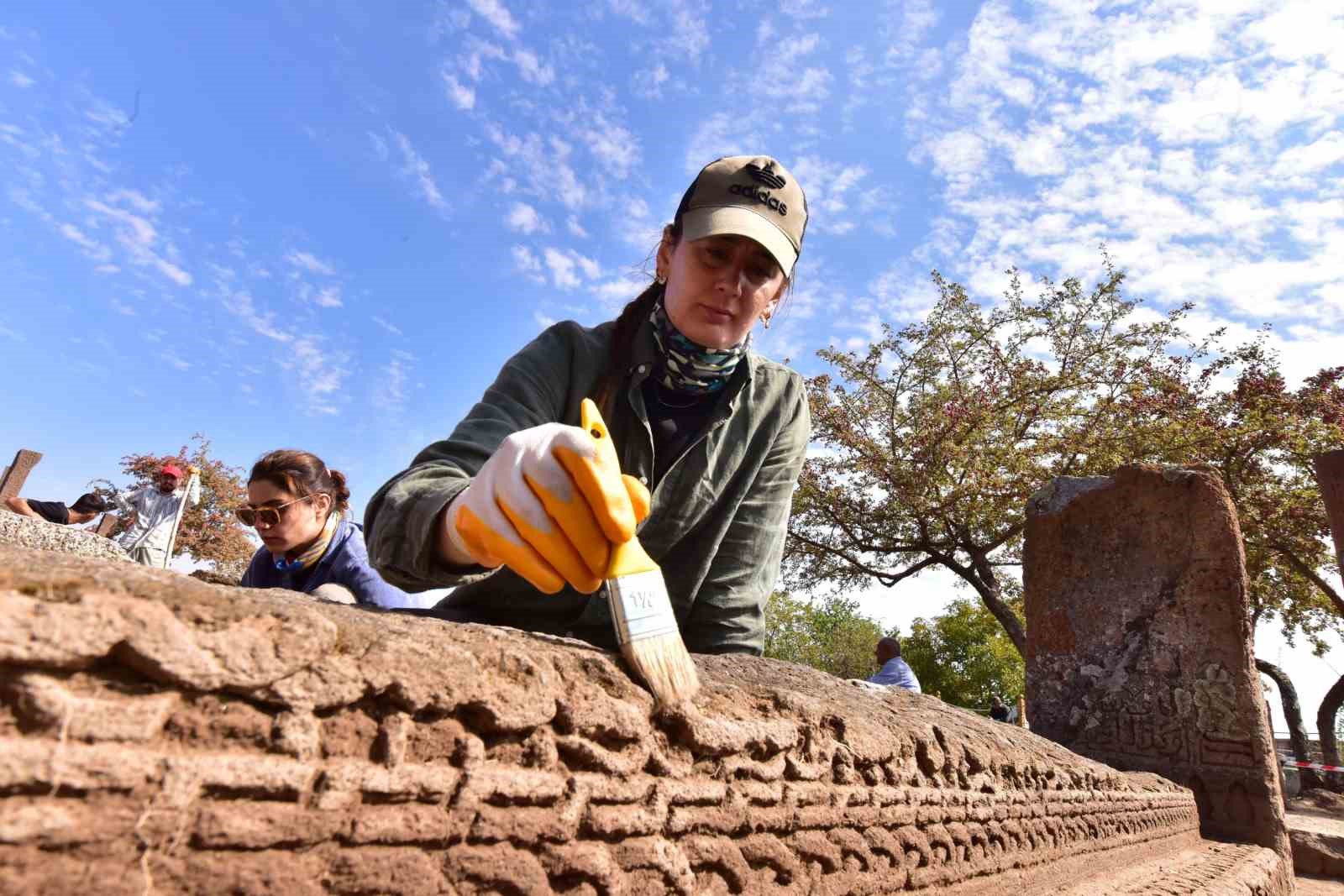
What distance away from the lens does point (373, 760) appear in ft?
2.67

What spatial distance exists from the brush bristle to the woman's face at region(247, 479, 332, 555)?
1.85 metres

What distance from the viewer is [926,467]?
1034cm

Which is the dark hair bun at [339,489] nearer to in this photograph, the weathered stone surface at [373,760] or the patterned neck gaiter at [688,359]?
the patterned neck gaiter at [688,359]

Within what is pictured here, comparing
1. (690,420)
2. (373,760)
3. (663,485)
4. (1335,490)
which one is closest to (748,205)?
(690,420)

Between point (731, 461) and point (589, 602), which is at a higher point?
point (731, 461)

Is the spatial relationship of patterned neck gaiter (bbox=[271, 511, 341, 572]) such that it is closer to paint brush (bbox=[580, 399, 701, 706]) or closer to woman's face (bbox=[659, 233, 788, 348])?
woman's face (bbox=[659, 233, 788, 348])

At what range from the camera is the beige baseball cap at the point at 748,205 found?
5.90 feet

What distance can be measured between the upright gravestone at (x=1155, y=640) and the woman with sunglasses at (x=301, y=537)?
4537 millimetres

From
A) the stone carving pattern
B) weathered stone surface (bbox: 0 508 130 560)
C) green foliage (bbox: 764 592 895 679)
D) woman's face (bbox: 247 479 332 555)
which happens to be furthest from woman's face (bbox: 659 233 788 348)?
green foliage (bbox: 764 592 895 679)

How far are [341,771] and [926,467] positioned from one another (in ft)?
33.6

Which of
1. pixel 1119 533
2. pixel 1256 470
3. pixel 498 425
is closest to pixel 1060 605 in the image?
pixel 1119 533

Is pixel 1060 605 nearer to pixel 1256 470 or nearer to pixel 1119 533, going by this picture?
pixel 1119 533

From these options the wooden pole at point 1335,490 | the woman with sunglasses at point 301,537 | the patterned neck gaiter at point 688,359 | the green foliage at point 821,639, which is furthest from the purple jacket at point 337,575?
the green foliage at point 821,639

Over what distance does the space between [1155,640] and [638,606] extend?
5142 mm
